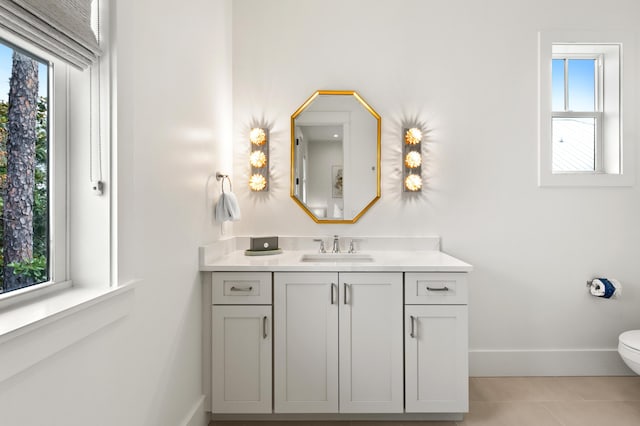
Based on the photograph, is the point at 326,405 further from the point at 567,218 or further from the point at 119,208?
the point at 567,218

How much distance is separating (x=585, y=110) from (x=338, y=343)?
2.37 meters

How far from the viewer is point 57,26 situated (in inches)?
37.9

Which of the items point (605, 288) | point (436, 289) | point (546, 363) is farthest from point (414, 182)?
point (546, 363)

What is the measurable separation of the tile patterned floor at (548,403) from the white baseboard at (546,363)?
44 mm

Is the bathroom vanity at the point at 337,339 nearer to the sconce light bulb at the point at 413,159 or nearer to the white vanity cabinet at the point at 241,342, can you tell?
the white vanity cabinet at the point at 241,342

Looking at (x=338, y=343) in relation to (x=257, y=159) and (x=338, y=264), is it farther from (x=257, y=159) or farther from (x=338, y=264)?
(x=257, y=159)

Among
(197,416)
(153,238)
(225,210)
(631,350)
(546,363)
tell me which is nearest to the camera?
(153,238)

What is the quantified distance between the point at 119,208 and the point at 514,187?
7.87 ft

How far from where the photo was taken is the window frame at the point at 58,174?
1.12m

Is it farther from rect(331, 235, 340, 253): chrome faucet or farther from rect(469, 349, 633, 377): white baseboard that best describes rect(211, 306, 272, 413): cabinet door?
rect(469, 349, 633, 377): white baseboard

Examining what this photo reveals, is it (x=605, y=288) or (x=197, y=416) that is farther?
(x=605, y=288)

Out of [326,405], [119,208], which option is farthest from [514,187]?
[119,208]

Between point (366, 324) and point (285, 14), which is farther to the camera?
point (285, 14)

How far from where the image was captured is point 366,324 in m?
2.01
